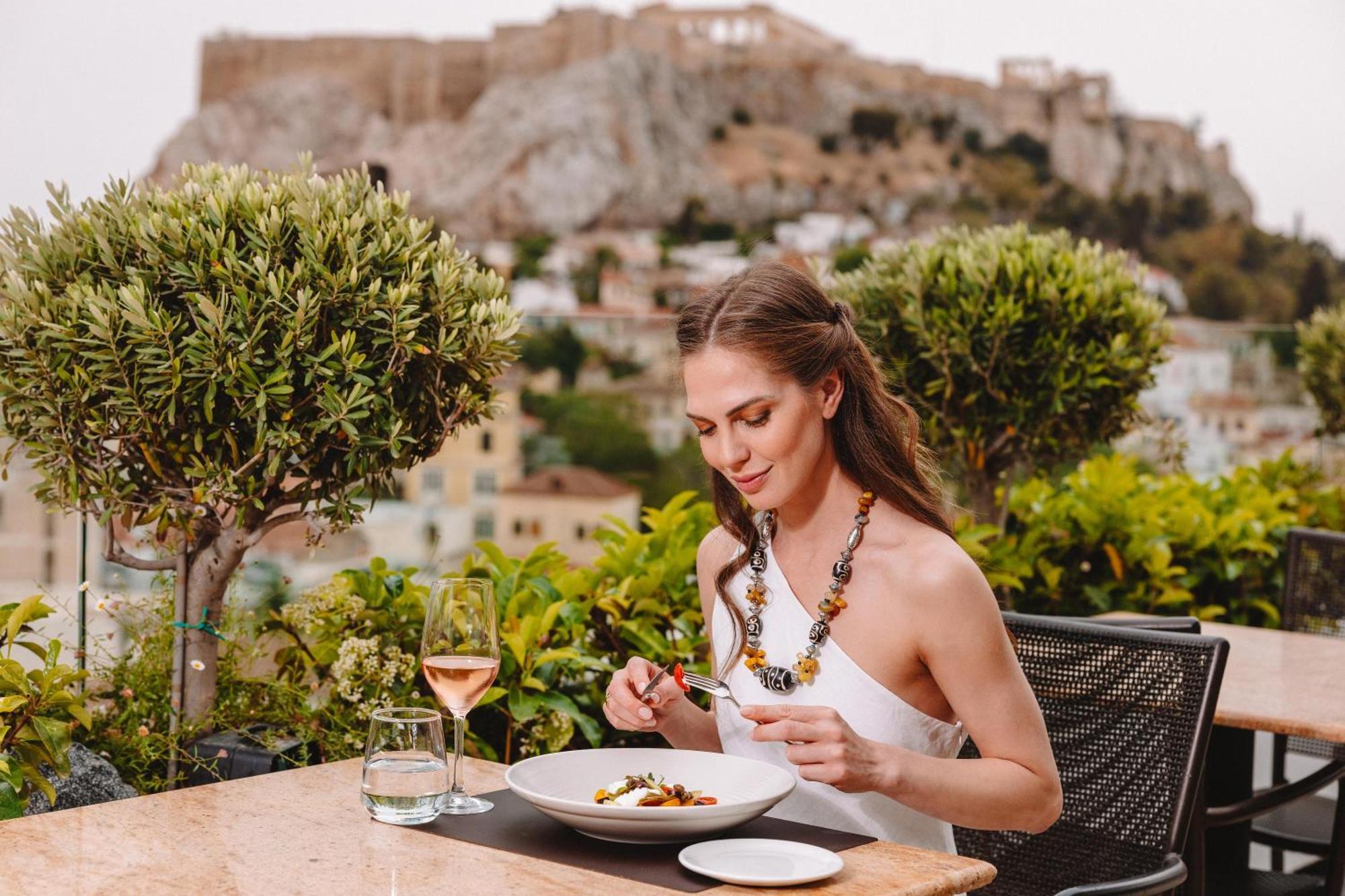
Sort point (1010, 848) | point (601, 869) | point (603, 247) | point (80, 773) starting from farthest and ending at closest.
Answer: point (603, 247), point (1010, 848), point (80, 773), point (601, 869)

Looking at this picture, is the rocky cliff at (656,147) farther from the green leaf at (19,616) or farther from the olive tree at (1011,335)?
the green leaf at (19,616)

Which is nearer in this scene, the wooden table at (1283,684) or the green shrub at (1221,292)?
the wooden table at (1283,684)

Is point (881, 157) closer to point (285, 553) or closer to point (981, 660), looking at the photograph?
point (285, 553)

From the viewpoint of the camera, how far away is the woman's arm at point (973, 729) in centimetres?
152

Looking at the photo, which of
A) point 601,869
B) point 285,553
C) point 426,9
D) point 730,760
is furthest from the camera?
point 426,9

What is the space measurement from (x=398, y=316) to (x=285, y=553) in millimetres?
51881

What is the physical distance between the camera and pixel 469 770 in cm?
177

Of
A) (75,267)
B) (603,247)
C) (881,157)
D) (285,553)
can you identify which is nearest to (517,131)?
(603,247)

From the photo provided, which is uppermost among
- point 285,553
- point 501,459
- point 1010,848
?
point 1010,848

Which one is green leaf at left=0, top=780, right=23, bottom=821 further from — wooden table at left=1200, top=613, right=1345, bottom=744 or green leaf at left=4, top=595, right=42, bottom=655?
wooden table at left=1200, top=613, right=1345, bottom=744

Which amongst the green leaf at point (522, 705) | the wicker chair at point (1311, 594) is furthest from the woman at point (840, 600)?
the wicker chair at point (1311, 594)

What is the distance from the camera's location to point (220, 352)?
1.97 metres

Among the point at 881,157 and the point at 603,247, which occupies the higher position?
the point at 881,157

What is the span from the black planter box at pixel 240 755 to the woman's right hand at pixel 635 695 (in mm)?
684
